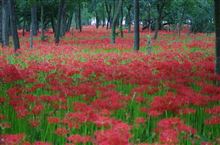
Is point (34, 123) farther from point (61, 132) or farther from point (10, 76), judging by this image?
point (10, 76)

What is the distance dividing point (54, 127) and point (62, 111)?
816 mm

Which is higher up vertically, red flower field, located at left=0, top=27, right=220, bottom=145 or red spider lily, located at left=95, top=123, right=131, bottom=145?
red spider lily, located at left=95, top=123, right=131, bottom=145

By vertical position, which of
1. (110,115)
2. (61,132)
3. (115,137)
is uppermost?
(115,137)

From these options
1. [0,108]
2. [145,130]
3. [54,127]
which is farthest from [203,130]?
[0,108]

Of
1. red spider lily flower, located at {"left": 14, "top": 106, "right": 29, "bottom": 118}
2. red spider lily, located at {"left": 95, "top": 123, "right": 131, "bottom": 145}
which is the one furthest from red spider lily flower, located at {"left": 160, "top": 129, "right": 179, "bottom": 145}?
red spider lily flower, located at {"left": 14, "top": 106, "right": 29, "bottom": 118}

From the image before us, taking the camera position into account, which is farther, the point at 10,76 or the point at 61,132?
the point at 10,76

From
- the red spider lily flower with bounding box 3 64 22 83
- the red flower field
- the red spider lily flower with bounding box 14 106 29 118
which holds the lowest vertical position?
the red flower field

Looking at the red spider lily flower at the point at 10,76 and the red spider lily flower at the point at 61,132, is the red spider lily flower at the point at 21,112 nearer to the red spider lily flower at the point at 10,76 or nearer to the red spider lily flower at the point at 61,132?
the red spider lily flower at the point at 61,132

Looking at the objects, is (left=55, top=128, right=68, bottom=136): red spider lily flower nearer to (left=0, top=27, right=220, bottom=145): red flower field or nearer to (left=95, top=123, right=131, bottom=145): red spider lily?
(left=0, top=27, right=220, bottom=145): red flower field

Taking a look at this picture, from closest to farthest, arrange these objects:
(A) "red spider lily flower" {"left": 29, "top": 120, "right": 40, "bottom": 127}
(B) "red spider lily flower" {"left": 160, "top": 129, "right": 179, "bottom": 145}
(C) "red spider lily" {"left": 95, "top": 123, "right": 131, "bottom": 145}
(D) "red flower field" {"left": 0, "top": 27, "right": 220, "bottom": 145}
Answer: (C) "red spider lily" {"left": 95, "top": 123, "right": 131, "bottom": 145} → (B) "red spider lily flower" {"left": 160, "top": 129, "right": 179, "bottom": 145} → (D) "red flower field" {"left": 0, "top": 27, "right": 220, "bottom": 145} → (A) "red spider lily flower" {"left": 29, "top": 120, "right": 40, "bottom": 127}

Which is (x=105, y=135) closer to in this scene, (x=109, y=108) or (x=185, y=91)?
(x=109, y=108)

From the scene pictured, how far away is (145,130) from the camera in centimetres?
540

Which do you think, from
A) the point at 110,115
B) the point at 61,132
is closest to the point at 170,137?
the point at 61,132

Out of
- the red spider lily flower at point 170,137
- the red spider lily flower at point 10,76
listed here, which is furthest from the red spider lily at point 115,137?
the red spider lily flower at point 10,76
